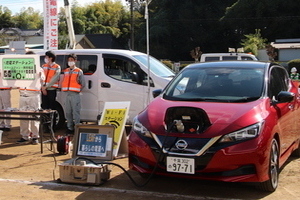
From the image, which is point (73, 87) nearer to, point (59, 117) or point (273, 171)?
point (59, 117)

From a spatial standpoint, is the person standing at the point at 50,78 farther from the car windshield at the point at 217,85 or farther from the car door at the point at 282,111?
the car door at the point at 282,111

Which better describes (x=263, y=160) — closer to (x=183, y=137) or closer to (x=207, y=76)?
(x=183, y=137)

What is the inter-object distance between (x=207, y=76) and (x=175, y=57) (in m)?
53.6

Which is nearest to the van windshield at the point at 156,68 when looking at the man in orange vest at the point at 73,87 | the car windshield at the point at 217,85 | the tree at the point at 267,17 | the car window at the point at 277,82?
the man in orange vest at the point at 73,87

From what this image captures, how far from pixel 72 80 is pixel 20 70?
1133 millimetres

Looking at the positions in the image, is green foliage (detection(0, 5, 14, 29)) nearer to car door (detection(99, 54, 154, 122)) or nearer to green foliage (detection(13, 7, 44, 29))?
green foliage (detection(13, 7, 44, 29))

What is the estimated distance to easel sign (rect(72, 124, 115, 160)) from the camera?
627 cm

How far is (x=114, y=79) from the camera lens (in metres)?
9.47

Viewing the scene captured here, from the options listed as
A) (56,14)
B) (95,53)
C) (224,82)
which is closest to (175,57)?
(56,14)

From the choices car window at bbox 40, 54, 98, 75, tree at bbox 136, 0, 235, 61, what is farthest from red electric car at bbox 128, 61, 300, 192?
tree at bbox 136, 0, 235, 61

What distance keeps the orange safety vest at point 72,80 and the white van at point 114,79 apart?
0.64m

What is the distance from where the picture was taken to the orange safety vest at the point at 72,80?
8977 millimetres

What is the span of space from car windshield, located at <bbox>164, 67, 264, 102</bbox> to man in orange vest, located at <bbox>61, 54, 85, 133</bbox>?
10.6 feet

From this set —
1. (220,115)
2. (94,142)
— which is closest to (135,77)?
(94,142)
